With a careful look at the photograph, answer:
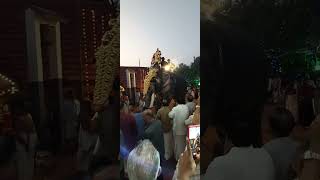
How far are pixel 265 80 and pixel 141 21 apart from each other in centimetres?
81

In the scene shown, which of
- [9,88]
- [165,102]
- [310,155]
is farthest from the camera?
[165,102]

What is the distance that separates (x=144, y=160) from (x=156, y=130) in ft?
0.67

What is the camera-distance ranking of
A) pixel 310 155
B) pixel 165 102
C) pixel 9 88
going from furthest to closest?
pixel 165 102, pixel 310 155, pixel 9 88

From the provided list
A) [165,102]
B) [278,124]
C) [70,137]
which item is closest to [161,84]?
[165,102]

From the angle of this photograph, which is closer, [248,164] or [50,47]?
[50,47]

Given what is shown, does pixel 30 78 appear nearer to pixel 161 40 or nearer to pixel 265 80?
pixel 161 40

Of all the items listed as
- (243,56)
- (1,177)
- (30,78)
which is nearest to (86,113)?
(30,78)

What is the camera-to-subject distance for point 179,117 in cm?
310

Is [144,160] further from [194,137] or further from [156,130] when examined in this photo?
[194,137]

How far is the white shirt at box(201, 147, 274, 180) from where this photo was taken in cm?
304

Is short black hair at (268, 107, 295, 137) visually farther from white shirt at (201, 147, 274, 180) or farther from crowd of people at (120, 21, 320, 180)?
white shirt at (201, 147, 274, 180)

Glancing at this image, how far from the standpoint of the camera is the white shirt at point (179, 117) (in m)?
3.09

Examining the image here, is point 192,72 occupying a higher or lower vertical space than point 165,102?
higher

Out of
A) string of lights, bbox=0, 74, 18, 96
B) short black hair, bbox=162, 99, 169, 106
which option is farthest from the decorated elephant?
string of lights, bbox=0, 74, 18, 96
